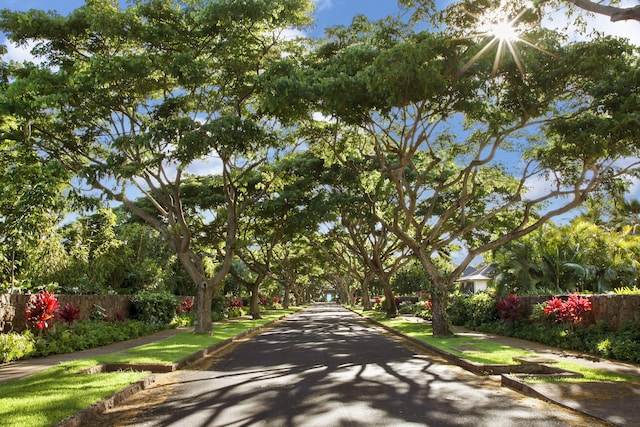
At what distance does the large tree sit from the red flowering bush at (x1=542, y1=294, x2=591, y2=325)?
10242mm

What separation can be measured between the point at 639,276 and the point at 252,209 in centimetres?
1809

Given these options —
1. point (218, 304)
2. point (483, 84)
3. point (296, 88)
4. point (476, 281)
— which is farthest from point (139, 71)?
point (476, 281)

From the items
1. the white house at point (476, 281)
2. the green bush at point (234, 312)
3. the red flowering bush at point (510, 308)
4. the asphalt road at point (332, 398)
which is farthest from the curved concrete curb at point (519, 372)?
the white house at point (476, 281)

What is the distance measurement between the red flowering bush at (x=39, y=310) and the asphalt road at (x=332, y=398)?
4.77 metres

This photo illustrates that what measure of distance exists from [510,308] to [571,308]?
484cm

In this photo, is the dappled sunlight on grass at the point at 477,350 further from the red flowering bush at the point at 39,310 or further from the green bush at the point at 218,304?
the green bush at the point at 218,304

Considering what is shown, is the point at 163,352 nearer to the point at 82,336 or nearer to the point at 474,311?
the point at 82,336

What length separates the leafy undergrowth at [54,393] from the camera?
6.27m

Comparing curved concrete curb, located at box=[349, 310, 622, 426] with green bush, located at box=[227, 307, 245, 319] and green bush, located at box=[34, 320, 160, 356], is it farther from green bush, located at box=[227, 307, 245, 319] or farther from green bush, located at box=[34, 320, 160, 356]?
green bush, located at box=[227, 307, 245, 319]

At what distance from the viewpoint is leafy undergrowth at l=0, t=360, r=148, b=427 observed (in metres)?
6.27

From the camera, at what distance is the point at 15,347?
12.3m

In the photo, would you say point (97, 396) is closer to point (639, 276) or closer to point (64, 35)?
point (64, 35)

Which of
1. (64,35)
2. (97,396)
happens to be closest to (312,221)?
(64,35)

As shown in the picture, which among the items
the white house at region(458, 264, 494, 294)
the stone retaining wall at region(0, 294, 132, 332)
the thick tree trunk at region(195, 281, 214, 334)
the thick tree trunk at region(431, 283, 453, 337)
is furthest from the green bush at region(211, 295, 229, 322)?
the white house at region(458, 264, 494, 294)
